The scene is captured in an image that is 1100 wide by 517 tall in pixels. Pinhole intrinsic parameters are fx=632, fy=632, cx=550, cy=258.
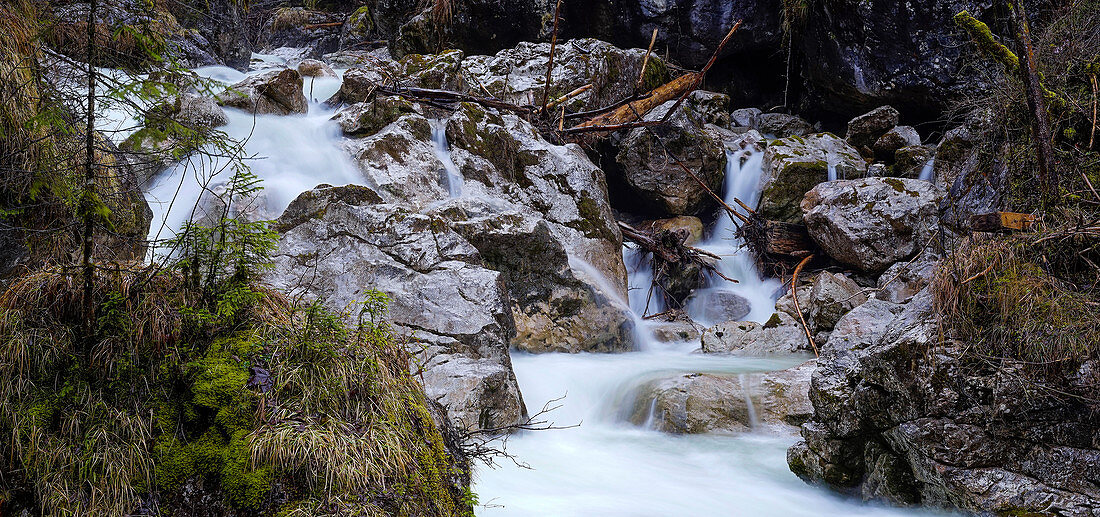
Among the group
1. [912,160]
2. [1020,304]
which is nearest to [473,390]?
[1020,304]

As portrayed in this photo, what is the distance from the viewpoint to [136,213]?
484 centimetres

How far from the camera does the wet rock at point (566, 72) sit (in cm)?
1206

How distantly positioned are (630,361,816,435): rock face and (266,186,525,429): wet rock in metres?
1.49

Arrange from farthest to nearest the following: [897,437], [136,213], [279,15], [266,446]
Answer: [279,15], [136,213], [897,437], [266,446]

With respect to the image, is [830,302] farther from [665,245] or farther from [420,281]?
[420,281]

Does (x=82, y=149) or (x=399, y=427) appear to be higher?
(x=82, y=149)

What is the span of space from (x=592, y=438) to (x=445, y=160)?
14.3 ft

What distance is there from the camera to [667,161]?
12.7 m

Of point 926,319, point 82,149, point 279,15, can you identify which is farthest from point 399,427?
point 279,15

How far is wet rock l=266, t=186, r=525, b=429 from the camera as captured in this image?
514 cm

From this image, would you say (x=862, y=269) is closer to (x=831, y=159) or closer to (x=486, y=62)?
(x=831, y=159)

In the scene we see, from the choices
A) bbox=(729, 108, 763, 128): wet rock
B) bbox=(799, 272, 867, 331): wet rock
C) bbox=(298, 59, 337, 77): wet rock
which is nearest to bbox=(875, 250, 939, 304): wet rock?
bbox=(799, 272, 867, 331): wet rock

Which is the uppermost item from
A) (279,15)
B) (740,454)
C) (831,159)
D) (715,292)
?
(279,15)

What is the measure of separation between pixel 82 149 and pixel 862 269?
10571mm
